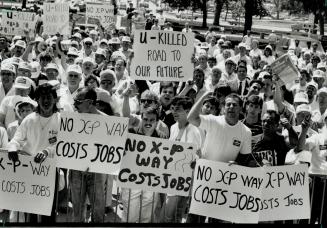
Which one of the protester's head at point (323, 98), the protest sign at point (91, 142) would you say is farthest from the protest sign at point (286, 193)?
the protester's head at point (323, 98)

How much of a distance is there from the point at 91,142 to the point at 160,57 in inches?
94.2

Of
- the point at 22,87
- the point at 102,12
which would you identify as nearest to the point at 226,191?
the point at 22,87

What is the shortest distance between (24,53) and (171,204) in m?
6.19

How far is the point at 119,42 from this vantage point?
656 inches

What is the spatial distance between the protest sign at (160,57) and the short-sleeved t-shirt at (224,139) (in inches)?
78.3

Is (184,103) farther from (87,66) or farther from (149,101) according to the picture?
(87,66)

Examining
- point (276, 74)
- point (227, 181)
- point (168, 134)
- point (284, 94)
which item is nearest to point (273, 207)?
point (227, 181)

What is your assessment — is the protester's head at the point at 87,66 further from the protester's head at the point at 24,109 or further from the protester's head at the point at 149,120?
the protester's head at the point at 149,120

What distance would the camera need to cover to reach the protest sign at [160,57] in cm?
884

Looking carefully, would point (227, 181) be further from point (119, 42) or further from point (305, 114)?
point (119, 42)

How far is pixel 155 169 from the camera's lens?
6.80 m

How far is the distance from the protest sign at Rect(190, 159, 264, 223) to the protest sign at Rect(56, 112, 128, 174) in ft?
2.80

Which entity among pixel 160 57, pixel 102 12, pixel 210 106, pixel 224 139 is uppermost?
pixel 102 12

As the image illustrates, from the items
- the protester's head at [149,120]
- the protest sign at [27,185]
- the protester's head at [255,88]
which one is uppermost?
the protester's head at [255,88]
